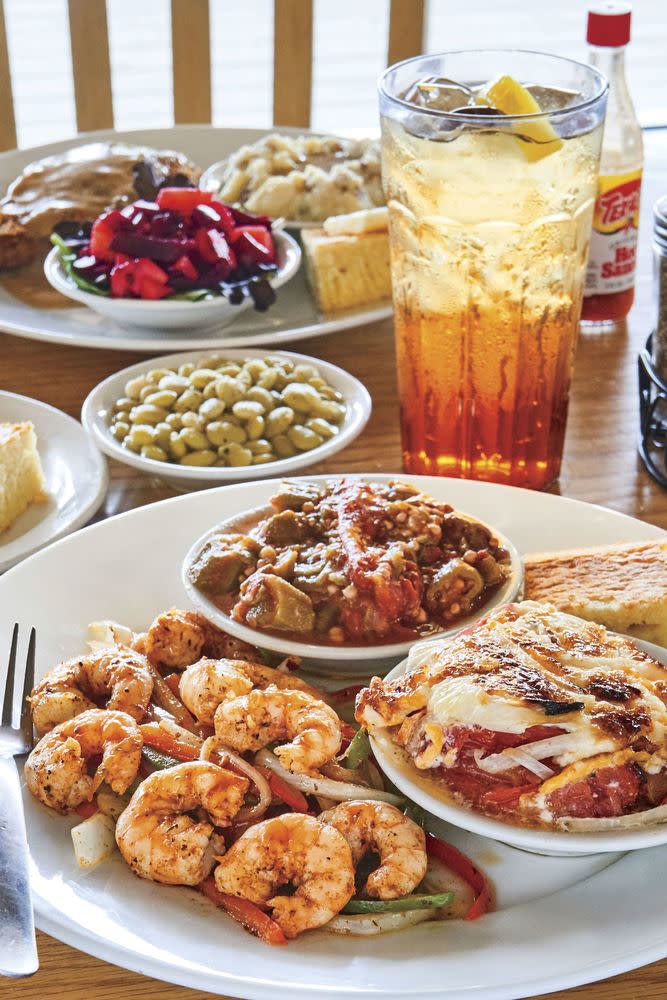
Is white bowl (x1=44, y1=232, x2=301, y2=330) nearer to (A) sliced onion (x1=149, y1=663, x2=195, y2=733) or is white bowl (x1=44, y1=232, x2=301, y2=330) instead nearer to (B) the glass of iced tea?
(B) the glass of iced tea

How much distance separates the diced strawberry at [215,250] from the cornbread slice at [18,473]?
640mm

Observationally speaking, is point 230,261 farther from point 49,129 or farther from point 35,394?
point 49,129

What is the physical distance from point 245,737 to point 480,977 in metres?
0.37

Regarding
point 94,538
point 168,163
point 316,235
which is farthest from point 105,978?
point 168,163

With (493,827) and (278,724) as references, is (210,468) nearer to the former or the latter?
(278,724)

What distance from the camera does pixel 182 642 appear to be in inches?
58.2

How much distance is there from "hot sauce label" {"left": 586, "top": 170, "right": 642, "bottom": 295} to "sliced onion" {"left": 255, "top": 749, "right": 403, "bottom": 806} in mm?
1439

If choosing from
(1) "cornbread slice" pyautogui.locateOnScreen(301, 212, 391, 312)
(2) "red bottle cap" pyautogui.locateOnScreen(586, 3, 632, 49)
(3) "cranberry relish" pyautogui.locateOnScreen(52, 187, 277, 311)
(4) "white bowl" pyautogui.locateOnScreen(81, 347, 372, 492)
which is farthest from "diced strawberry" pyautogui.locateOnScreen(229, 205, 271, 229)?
(2) "red bottle cap" pyautogui.locateOnScreen(586, 3, 632, 49)

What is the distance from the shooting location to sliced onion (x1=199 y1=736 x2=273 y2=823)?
123 centimetres

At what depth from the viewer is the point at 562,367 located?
184 centimetres

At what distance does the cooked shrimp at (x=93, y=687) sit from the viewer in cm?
133

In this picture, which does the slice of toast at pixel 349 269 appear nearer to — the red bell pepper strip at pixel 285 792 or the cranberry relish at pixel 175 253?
the cranberry relish at pixel 175 253

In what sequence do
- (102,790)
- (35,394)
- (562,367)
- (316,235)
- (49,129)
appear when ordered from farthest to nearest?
(49,129), (316,235), (35,394), (562,367), (102,790)

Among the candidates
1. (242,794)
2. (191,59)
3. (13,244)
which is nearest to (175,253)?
(13,244)
